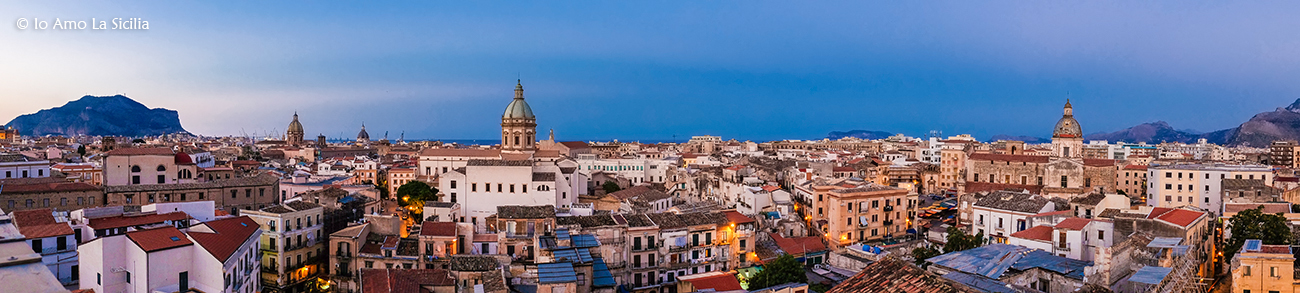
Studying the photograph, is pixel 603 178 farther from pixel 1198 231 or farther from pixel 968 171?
pixel 1198 231

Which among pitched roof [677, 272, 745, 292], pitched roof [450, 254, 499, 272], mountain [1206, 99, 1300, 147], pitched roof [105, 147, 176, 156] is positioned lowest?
pitched roof [677, 272, 745, 292]

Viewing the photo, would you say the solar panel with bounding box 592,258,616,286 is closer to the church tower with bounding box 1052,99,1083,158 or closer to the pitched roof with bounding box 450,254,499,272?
the pitched roof with bounding box 450,254,499,272

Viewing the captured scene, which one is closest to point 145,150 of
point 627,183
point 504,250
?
point 504,250

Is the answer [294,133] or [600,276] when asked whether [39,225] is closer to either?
[600,276]

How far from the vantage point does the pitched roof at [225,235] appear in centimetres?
2359

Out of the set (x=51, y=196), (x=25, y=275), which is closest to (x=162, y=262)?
(x=25, y=275)

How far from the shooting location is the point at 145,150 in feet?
143

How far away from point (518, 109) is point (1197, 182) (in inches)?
2033

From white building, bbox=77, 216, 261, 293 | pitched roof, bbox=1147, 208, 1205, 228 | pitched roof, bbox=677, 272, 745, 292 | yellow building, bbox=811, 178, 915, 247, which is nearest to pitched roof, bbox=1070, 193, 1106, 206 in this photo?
pitched roof, bbox=1147, 208, 1205, 228

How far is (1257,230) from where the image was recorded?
87.7 ft

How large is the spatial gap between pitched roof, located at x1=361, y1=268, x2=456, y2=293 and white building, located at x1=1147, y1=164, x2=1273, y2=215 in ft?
139

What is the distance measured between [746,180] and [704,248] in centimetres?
1740

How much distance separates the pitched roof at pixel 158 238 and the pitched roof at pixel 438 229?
8306mm

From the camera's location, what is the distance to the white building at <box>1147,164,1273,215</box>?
41.6 metres
